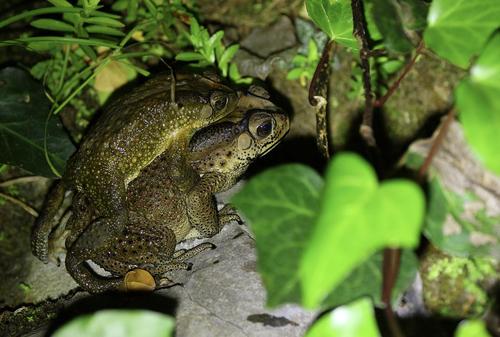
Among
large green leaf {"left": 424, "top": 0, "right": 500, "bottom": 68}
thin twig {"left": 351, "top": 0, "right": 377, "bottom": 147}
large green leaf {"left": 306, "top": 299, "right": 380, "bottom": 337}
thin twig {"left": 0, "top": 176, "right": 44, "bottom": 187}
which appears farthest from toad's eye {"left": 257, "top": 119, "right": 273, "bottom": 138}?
large green leaf {"left": 306, "top": 299, "right": 380, "bottom": 337}

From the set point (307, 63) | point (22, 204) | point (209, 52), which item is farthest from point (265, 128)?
point (22, 204)

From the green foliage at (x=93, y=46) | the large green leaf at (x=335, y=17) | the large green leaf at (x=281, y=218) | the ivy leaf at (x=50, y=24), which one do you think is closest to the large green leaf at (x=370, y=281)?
the large green leaf at (x=281, y=218)

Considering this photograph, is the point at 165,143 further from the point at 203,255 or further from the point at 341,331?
the point at 341,331

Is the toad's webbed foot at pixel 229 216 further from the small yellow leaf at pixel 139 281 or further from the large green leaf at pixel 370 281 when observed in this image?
the large green leaf at pixel 370 281

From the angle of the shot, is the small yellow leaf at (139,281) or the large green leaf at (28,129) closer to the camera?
the small yellow leaf at (139,281)

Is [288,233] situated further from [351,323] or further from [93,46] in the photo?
[93,46]

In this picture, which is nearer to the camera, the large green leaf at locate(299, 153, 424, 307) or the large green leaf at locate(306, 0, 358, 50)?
the large green leaf at locate(299, 153, 424, 307)

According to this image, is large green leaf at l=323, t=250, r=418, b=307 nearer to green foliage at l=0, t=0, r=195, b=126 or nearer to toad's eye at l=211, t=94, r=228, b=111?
toad's eye at l=211, t=94, r=228, b=111
